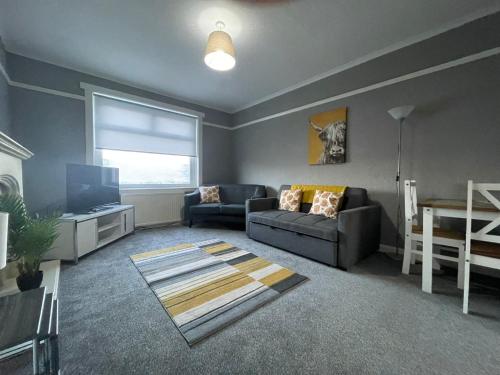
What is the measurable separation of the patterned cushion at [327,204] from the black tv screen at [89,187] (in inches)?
120

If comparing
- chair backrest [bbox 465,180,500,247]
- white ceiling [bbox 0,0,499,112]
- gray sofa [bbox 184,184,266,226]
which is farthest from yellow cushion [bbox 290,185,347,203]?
white ceiling [bbox 0,0,499,112]

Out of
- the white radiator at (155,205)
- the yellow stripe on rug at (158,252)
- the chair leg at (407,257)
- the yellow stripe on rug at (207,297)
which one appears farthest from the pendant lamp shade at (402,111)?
the white radiator at (155,205)

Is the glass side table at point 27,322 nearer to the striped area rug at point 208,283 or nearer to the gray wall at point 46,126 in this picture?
the striped area rug at point 208,283

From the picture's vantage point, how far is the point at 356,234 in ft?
6.86

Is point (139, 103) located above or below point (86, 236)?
above

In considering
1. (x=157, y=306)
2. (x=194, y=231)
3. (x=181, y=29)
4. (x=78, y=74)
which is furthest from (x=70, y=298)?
(x=78, y=74)

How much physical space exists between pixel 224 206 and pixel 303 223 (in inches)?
65.8

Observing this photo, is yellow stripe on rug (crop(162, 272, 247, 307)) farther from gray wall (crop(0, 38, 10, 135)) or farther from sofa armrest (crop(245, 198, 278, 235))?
gray wall (crop(0, 38, 10, 135))

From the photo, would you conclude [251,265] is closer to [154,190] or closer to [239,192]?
[239,192]

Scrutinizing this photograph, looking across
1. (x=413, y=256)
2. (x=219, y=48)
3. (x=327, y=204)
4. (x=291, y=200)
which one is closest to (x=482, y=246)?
(x=413, y=256)

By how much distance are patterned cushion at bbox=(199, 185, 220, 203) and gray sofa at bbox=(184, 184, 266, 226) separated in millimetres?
90

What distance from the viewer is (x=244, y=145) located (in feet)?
14.9

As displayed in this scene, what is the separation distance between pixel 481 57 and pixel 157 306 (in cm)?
372

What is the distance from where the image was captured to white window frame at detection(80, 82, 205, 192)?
120 inches
